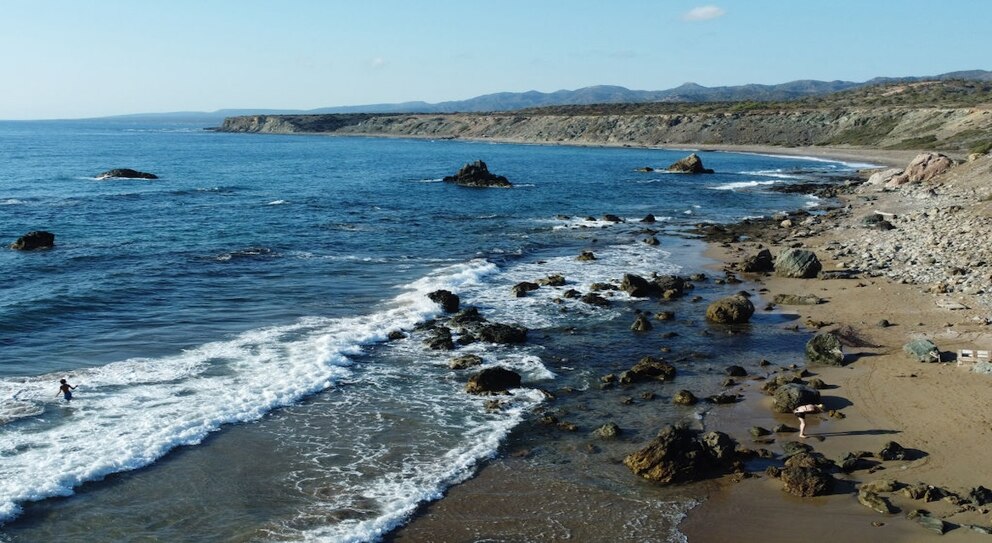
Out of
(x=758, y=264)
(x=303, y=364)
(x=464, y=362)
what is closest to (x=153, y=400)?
Answer: (x=303, y=364)

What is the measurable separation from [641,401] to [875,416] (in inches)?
241

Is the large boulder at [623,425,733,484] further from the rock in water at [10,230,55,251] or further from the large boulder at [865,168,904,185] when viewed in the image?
the large boulder at [865,168,904,185]

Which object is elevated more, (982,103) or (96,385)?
(982,103)

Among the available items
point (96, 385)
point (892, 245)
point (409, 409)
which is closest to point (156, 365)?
point (96, 385)

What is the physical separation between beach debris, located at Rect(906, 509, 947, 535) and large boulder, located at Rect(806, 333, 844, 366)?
9.33 m

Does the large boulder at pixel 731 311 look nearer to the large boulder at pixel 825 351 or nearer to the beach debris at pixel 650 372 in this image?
the large boulder at pixel 825 351

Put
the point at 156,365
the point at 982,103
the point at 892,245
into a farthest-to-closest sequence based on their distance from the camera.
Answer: the point at 982,103 → the point at 892,245 → the point at 156,365

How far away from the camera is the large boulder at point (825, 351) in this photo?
24031 millimetres

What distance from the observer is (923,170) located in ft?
227

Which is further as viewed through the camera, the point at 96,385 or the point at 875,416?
the point at 96,385

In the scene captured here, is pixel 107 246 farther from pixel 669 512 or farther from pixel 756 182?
pixel 756 182

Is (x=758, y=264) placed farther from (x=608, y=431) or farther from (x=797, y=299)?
(x=608, y=431)

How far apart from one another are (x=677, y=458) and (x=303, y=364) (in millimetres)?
12701

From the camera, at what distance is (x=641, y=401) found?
21.6 m
